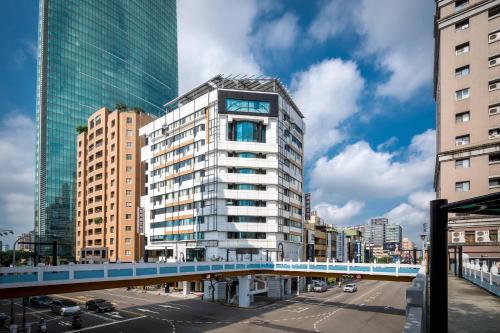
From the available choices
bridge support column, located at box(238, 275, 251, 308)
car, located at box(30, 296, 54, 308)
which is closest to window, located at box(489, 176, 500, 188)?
bridge support column, located at box(238, 275, 251, 308)

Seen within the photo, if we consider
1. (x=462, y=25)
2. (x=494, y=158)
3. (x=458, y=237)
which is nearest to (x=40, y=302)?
(x=458, y=237)

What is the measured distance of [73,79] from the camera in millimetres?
134875

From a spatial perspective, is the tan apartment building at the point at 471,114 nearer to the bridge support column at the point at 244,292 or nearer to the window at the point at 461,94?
the window at the point at 461,94

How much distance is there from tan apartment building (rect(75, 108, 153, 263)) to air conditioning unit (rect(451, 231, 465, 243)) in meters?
66.4

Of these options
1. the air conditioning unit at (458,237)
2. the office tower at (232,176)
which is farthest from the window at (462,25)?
the office tower at (232,176)

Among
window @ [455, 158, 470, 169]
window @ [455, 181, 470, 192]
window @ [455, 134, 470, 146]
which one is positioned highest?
window @ [455, 134, 470, 146]

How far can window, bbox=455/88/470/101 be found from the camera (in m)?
46.6

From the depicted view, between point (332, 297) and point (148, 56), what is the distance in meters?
147

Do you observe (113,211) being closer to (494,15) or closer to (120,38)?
(494,15)

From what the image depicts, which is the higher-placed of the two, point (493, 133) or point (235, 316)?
point (493, 133)

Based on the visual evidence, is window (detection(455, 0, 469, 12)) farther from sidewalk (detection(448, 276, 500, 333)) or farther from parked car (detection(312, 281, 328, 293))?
parked car (detection(312, 281, 328, 293))

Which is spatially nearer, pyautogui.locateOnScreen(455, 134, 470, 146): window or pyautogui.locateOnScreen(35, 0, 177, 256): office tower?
pyautogui.locateOnScreen(455, 134, 470, 146): window

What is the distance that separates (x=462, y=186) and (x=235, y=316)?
109 feet

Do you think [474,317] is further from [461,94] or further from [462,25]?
[462,25]
